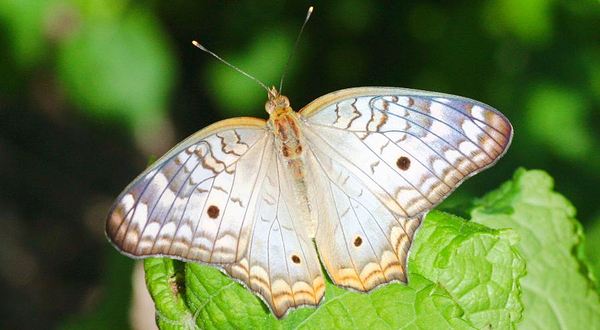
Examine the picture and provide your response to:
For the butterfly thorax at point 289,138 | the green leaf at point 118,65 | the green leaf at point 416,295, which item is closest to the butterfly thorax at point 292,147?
the butterfly thorax at point 289,138

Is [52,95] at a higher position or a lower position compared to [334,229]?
higher

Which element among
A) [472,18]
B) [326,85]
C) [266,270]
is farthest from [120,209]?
[472,18]

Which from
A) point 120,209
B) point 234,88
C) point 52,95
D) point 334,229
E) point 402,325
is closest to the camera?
point 402,325

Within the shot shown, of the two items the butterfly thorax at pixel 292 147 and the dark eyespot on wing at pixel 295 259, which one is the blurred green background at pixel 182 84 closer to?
the butterfly thorax at pixel 292 147

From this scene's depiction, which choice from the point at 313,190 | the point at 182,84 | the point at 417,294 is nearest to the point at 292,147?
the point at 313,190

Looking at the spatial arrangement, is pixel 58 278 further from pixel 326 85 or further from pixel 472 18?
pixel 472 18

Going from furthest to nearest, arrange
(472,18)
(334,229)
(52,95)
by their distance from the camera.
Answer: (52,95), (472,18), (334,229)

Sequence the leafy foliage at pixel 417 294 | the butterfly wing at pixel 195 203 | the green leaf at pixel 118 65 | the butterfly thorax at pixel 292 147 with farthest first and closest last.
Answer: the green leaf at pixel 118 65 < the butterfly thorax at pixel 292 147 < the butterfly wing at pixel 195 203 < the leafy foliage at pixel 417 294
